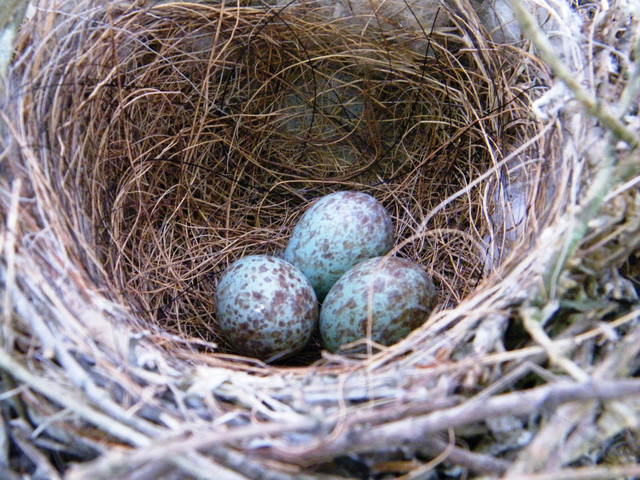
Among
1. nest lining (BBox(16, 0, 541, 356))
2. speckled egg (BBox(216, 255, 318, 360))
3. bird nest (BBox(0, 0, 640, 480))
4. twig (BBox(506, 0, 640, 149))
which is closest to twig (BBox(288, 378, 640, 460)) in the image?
bird nest (BBox(0, 0, 640, 480))

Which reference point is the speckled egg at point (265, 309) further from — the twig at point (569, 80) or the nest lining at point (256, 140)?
the twig at point (569, 80)

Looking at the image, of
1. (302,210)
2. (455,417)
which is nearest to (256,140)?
(302,210)

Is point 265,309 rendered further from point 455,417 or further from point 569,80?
point 569,80

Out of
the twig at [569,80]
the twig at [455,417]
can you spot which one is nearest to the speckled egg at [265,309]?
the twig at [455,417]

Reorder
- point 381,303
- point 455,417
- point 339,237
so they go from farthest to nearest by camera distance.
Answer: point 339,237, point 381,303, point 455,417

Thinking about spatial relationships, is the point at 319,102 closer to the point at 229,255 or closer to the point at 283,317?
the point at 229,255

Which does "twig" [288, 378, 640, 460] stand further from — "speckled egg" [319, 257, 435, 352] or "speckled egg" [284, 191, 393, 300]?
"speckled egg" [284, 191, 393, 300]
